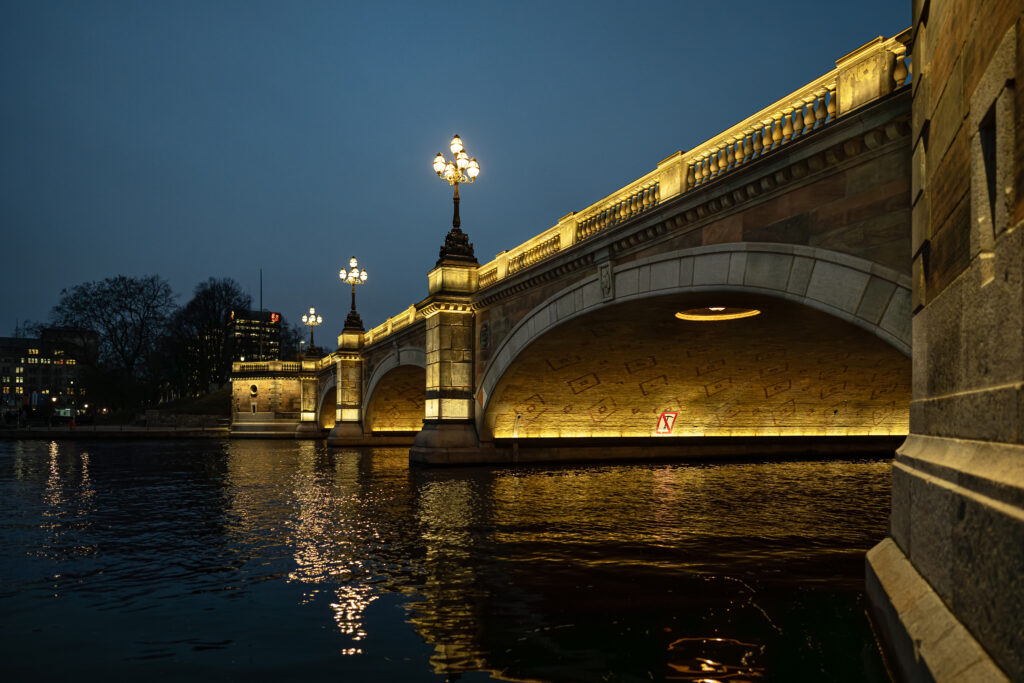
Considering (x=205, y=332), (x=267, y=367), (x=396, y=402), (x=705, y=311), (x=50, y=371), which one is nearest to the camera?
(x=705, y=311)

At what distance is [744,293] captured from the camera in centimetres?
1184

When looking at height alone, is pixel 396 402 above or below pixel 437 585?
above

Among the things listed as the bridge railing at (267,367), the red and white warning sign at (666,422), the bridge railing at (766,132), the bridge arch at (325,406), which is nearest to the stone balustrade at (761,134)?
the bridge railing at (766,132)

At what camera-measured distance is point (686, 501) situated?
14.0m

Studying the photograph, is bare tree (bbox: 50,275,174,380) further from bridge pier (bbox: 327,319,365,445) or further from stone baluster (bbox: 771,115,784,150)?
stone baluster (bbox: 771,115,784,150)

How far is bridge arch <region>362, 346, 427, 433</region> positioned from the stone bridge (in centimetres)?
17

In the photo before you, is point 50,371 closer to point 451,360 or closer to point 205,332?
point 205,332

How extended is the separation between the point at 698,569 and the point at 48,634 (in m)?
6.19

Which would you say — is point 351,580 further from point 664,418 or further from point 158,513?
point 664,418

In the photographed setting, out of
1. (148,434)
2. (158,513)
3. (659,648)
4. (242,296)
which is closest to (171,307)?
(242,296)

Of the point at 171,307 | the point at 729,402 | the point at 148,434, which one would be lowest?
the point at 148,434

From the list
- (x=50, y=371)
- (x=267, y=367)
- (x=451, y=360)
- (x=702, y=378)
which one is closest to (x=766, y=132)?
(x=702, y=378)

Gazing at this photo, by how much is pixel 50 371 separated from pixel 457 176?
85.6 meters

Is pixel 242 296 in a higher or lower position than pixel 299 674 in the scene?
higher
